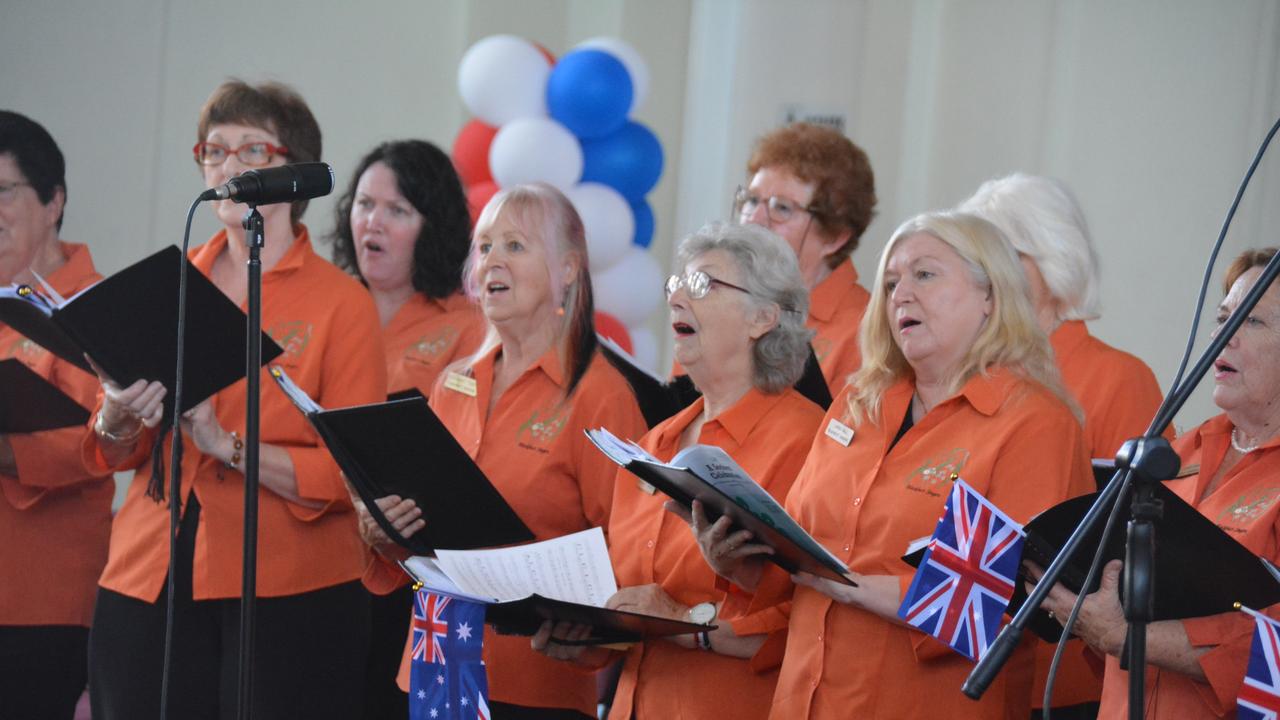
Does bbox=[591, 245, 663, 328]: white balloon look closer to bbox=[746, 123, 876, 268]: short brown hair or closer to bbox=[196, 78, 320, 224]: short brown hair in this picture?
bbox=[746, 123, 876, 268]: short brown hair

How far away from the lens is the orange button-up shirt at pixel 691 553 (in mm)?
2680

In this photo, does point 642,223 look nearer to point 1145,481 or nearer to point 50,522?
point 50,522

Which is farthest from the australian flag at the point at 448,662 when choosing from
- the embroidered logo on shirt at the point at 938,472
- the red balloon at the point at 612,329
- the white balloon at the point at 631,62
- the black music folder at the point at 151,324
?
the white balloon at the point at 631,62

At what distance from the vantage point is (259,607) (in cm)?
301

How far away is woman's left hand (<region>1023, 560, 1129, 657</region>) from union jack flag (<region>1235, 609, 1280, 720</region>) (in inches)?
7.9

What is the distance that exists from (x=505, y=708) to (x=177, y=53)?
12.8 feet

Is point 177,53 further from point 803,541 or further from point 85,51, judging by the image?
point 803,541

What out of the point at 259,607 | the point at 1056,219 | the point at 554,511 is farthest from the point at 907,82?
the point at 259,607

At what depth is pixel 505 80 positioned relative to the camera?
531cm

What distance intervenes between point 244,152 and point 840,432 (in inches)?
62.8

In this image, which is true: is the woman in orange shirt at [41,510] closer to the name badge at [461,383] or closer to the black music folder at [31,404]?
the black music folder at [31,404]

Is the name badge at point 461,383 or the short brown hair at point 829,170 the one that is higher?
the short brown hair at point 829,170

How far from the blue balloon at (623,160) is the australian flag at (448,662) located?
294 centimetres

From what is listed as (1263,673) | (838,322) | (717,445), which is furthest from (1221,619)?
(838,322)
